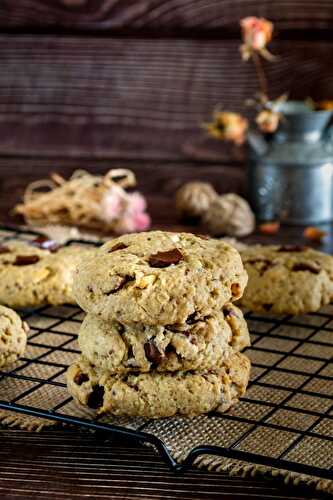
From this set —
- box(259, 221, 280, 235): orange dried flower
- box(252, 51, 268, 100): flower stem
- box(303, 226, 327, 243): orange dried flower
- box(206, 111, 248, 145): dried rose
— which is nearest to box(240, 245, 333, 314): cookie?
box(303, 226, 327, 243): orange dried flower

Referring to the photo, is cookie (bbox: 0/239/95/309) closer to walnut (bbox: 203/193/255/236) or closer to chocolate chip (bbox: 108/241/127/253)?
chocolate chip (bbox: 108/241/127/253)

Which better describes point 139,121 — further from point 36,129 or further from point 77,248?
point 77,248

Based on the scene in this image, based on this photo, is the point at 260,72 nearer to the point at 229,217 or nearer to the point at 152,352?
the point at 229,217

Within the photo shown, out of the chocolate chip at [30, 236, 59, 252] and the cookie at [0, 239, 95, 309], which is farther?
the chocolate chip at [30, 236, 59, 252]

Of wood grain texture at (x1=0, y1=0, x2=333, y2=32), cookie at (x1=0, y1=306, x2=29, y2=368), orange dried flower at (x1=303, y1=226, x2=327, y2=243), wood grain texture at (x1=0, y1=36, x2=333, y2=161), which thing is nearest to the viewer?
cookie at (x1=0, y1=306, x2=29, y2=368)

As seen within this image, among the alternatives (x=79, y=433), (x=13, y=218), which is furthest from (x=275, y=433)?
(x=13, y=218)
